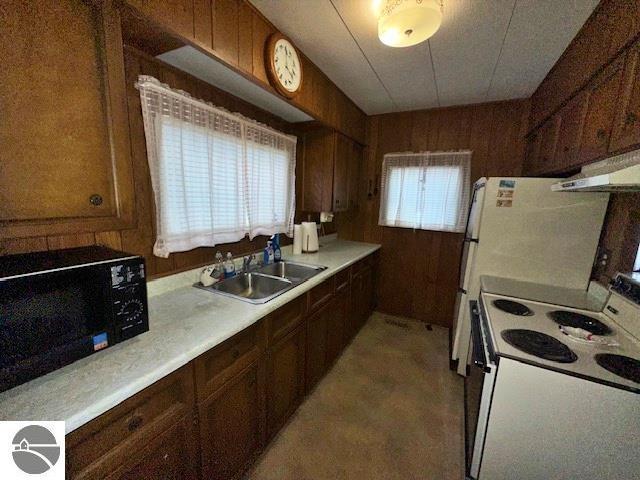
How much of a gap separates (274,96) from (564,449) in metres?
2.15

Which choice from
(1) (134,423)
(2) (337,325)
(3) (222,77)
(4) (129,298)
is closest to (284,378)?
(2) (337,325)

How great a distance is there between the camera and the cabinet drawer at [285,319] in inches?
52.1

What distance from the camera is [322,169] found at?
241 centimetres

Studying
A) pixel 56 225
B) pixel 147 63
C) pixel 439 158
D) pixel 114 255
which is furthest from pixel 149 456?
pixel 439 158

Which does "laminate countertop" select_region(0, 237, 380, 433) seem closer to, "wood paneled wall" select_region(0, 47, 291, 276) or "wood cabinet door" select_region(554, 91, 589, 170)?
"wood paneled wall" select_region(0, 47, 291, 276)

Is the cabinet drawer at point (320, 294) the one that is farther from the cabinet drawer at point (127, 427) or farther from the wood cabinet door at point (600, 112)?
the wood cabinet door at point (600, 112)

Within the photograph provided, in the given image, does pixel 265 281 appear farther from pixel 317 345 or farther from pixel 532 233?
pixel 532 233

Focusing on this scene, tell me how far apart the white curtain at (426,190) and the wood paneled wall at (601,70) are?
778mm

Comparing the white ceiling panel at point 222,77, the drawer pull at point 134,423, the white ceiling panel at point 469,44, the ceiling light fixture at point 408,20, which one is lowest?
the drawer pull at point 134,423

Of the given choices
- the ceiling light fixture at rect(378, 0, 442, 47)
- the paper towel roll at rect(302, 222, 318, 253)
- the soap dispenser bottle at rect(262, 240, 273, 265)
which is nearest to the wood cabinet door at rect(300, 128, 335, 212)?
the paper towel roll at rect(302, 222, 318, 253)

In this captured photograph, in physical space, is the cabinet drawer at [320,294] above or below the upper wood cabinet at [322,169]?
below

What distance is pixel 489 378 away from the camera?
103 cm

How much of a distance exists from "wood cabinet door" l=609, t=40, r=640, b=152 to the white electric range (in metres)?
0.70

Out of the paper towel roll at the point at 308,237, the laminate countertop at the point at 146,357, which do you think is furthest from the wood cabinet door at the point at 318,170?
the laminate countertop at the point at 146,357
